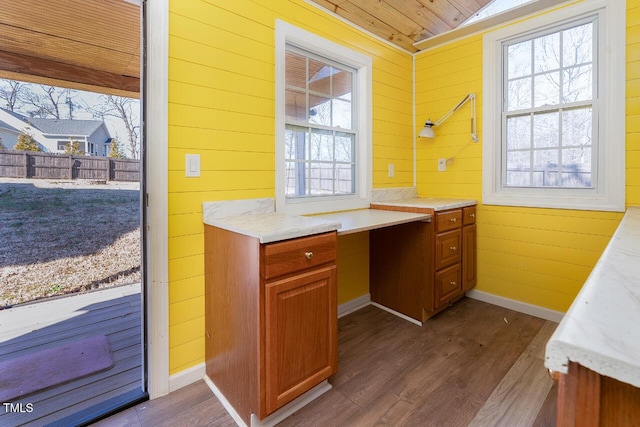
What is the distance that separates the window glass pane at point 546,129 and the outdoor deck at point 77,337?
3.34 m

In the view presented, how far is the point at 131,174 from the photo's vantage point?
10.4 feet

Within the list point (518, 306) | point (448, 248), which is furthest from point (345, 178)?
point (518, 306)

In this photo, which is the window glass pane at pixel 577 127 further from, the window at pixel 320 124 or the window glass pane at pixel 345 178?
the window glass pane at pixel 345 178

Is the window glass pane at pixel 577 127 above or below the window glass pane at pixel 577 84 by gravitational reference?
below

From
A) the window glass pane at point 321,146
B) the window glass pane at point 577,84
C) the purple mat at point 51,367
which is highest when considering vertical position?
the window glass pane at point 577,84

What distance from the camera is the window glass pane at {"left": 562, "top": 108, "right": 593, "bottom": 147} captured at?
2402 mm

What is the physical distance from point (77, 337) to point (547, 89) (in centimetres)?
407

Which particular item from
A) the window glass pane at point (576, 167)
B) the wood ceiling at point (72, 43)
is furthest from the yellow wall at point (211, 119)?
the window glass pane at point (576, 167)

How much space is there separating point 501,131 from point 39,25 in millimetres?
3634

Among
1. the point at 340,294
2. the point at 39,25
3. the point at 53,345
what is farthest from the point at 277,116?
the point at 53,345

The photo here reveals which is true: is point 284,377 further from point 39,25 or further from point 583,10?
point 583,10

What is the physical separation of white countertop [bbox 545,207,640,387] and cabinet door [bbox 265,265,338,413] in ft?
3.56

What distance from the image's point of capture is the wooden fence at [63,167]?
7.60 ft

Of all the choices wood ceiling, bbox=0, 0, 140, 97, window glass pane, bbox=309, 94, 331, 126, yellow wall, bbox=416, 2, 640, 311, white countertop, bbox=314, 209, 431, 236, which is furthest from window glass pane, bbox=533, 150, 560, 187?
wood ceiling, bbox=0, 0, 140, 97
